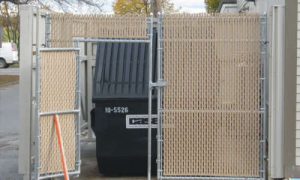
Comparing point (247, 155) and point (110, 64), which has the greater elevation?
point (110, 64)

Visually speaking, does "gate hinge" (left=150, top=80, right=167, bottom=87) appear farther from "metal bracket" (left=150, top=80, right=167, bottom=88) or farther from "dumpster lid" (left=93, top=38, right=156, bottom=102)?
"dumpster lid" (left=93, top=38, right=156, bottom=102)

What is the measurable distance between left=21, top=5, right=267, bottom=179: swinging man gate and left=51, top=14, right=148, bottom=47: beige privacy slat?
13 mm

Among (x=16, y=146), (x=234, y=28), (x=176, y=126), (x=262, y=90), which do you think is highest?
(x=234, y=28)

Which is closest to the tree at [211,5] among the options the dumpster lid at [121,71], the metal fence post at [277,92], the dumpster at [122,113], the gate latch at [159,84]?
the dumpster lid at [121,71]

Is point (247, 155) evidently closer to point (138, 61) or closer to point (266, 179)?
point (266, 179)

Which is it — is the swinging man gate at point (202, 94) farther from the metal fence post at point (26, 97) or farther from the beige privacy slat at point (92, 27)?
the metal fence post at point (26, 97)

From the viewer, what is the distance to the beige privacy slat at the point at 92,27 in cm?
779

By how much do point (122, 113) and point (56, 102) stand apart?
1.05 meters

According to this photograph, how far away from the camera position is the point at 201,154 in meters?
7.80

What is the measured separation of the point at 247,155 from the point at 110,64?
7.39 ft

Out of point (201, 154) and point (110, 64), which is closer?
point (201, 154)

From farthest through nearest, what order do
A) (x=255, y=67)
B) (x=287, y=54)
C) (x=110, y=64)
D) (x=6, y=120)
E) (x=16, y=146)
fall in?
(x=6, y=120)
(x=16, y=146)
(x=110, y=64)
(x=255, y=67)
(x=287, y=54)

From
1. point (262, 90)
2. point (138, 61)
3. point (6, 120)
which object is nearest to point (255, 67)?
point (262, 90)

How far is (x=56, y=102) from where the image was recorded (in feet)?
24.1
